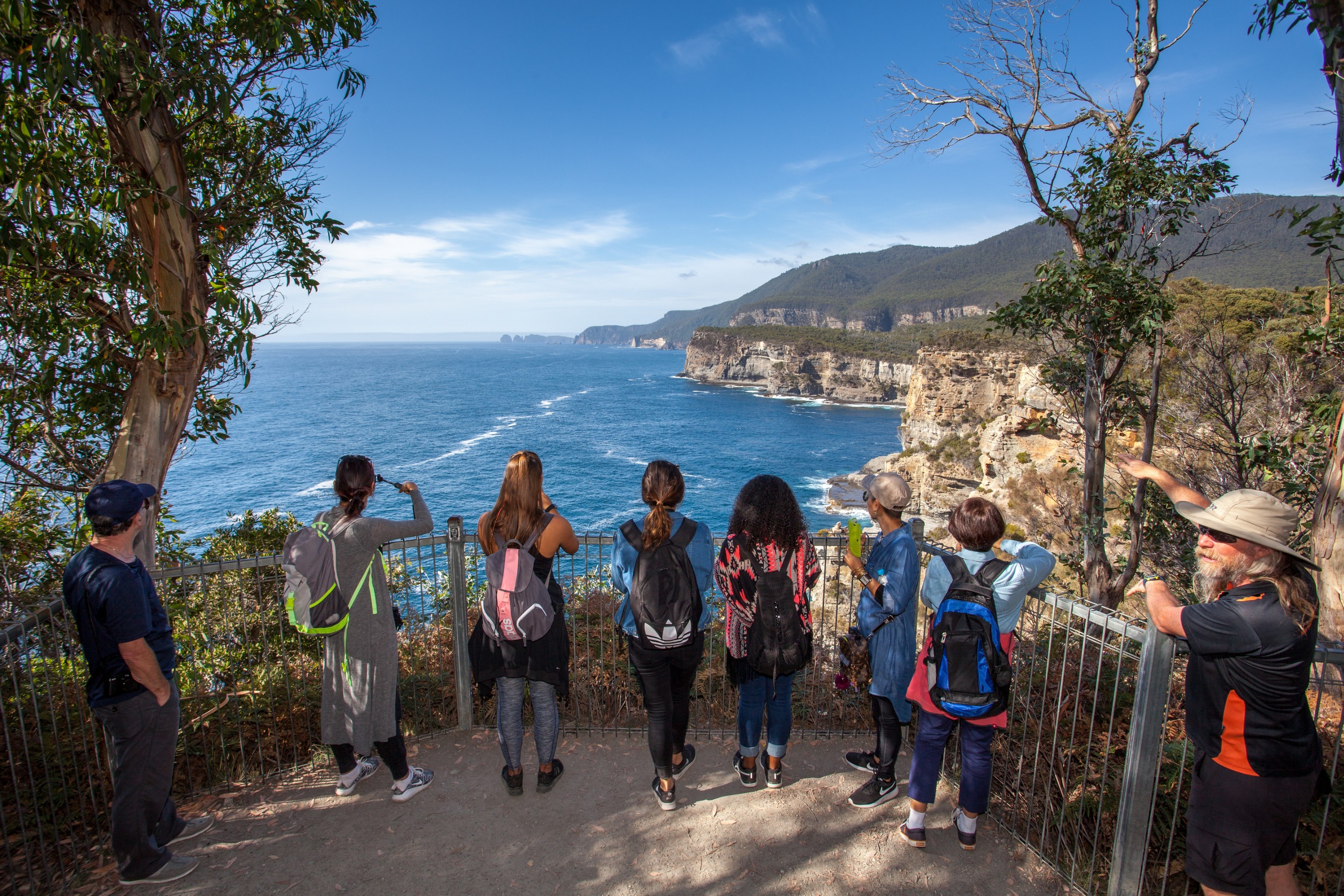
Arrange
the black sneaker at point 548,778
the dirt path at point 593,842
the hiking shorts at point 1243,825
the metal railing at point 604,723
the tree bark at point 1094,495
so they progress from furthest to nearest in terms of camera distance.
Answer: the tree bark at point 1094,495
the black sneaker at point 548,778
the dirt path at point 593,842
the metal railing at point 604,723
the hiking shorts at point 1243,825

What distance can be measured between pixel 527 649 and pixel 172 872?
214 cm

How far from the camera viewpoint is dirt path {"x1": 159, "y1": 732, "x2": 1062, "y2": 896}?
332cm

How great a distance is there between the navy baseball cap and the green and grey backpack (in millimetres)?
665

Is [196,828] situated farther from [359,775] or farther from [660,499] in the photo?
[660,499]

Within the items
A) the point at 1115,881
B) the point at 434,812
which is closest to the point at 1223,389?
the point at 1115,881

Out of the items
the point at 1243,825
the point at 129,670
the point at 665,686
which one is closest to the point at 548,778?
the point at 665,686

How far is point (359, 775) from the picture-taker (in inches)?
161

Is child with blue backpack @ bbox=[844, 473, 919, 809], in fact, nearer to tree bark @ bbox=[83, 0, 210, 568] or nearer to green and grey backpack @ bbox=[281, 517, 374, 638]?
green and grey backpack @ bbox=[281, 517, 374, 638]

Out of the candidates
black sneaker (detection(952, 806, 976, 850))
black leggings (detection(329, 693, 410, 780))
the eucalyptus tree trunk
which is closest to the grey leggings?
black leggings (detection(329, 693, 410, 780))

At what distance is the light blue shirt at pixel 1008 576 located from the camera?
3137 millimetres

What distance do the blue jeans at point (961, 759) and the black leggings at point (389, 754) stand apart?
3.08 meters

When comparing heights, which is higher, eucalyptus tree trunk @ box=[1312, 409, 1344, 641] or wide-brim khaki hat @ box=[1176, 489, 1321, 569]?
wide-brim khaki hat @ box=[1176, 489, 1321, 569]

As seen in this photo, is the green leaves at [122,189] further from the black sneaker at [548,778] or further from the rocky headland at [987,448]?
the rocky headland at [987,448]

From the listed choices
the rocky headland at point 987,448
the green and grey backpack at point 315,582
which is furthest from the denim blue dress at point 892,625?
the rocky headland at point 987,448
